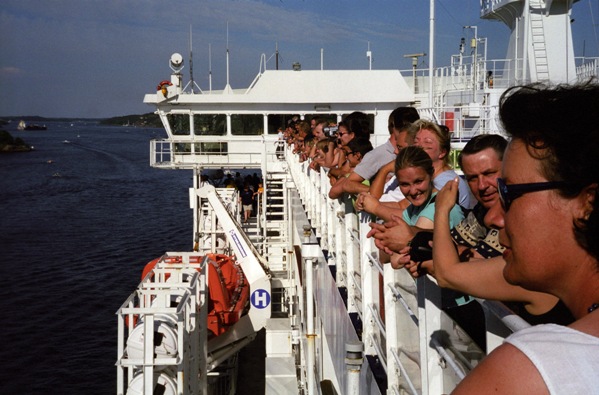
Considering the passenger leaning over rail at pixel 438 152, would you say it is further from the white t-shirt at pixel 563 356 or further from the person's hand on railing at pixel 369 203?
the white t-shirt at pixel 563 356

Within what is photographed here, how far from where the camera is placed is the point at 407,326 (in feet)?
11.2

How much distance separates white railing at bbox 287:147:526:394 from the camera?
218 cm

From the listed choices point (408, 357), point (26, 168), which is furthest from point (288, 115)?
point (26, 168)

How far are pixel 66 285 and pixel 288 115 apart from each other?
40.2 ft

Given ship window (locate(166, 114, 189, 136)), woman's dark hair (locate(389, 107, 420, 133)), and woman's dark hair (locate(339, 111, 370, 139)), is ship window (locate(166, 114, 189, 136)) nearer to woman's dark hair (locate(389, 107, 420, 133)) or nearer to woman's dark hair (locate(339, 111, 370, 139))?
woman's dark hair (locate(339, 111, 370, 139))

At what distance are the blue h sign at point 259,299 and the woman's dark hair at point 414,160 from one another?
37.3 ft

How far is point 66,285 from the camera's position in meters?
30.7

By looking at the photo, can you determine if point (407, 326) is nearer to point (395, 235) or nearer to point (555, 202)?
point (395, 235)

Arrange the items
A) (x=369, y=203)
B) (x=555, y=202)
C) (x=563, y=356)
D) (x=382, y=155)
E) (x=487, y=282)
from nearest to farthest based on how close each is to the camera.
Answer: (x=563, y=356) → (x=555, y=202) → (x=487, y=282) → (x=369, y=203) → (x=382, y=155)

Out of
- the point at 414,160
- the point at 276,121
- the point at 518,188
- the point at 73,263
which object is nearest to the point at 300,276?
the point at 414,160

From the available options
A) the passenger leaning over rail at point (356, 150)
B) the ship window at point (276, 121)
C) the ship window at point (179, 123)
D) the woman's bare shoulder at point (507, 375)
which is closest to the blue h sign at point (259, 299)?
the passenger leaning over rail at point (356, 150)

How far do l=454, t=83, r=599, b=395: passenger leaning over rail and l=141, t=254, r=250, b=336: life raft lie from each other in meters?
12.7

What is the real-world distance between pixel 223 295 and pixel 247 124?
1315 cm

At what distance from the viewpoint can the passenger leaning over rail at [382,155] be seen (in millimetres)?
5664
